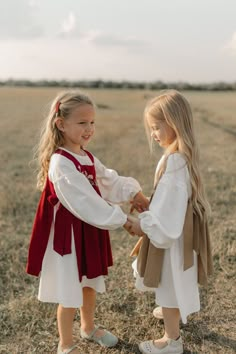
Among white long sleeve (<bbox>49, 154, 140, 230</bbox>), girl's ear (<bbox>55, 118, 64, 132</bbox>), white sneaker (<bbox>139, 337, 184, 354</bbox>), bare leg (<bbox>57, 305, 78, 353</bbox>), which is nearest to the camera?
white long sleeve (<bbox>49, 154, 140, 230</bbox>)

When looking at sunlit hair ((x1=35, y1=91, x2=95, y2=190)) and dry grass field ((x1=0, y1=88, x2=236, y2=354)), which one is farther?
dry grass field ((x1=0, y1=88, x2=236, y2=354))

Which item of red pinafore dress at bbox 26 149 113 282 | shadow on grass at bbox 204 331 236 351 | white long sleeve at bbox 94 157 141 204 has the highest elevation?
white long sleeve at bbox 94 157 141 204

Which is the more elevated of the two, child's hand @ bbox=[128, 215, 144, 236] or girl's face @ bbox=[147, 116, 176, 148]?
girl's face @ bbox=[147, 116, 176, 148]

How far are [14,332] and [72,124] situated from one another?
4.97ft

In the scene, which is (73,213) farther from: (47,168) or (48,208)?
(47,168)

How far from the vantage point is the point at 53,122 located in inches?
102

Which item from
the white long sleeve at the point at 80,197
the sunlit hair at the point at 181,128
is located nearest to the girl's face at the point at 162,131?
the sunlit hair at the point at 181,128

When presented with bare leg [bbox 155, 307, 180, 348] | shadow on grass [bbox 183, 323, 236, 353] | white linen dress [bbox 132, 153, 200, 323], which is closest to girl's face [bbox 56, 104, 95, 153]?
white linen dress [bbox 132, 153, 200, 323]

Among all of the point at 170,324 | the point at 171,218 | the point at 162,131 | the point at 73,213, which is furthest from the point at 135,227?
the point at 170,324

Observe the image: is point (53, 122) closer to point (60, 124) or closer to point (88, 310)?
point (60, 124)

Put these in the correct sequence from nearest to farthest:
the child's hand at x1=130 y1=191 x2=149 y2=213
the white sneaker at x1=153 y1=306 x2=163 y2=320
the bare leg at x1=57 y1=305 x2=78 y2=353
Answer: the bare leg at x1=57 y1=305 x2=78 y2=353, the child's hand at x1=130 y1=191 x2=149 y2=213, the white sneaker at x1=153 y1=306 x2=163 y2=320

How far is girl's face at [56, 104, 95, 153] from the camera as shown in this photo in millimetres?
2551

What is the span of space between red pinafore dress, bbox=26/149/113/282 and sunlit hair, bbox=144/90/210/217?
18.8 inches

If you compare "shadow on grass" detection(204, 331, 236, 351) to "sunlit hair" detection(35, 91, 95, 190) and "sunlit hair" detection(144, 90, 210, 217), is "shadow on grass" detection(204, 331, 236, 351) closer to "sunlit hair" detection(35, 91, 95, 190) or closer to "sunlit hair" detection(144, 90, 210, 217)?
"sunlit hair" detection(144, 90, 210, 217)
